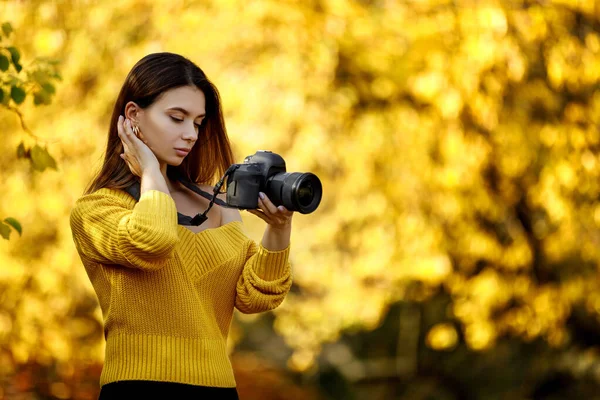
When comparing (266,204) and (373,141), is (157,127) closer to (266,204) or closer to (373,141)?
(266,204)

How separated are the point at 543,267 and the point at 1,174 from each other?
3.54m

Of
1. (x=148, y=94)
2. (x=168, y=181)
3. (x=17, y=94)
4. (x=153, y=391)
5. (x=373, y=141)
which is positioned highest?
(x=148, y=94)

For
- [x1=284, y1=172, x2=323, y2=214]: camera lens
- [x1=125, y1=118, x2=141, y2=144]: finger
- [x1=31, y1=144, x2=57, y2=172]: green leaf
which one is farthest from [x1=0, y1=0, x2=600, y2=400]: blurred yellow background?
[x1=284, y1=172, x2=323, y2=214]: camera lens

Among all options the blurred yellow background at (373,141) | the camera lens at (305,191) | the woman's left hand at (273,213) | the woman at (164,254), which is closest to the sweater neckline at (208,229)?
the woman at (164,254)

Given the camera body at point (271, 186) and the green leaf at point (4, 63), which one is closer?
the camera body at point (271, 186)

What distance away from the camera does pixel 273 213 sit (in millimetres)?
1958

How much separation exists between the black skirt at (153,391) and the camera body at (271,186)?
0.37 metres

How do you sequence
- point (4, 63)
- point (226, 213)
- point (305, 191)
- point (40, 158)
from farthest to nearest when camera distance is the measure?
point (40, 158) < point (4, 63) < point (226, 213) < point (305, 191)

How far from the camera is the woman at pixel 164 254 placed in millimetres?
1845

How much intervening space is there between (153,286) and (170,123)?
0.33 metres

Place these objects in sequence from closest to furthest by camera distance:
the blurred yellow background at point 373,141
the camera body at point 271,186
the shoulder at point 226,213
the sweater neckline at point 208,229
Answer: the camera body at point 271,186
the sweater neckline at point 208,229
the shoulder at point 226,213
the blurred yellow background at point 373,141

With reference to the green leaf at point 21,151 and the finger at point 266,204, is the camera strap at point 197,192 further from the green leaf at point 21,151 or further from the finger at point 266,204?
the green leaf at point 21,151

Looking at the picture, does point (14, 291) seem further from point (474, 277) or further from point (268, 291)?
point (268, 291)

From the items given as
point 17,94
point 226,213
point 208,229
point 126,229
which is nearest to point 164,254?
point 126,229
